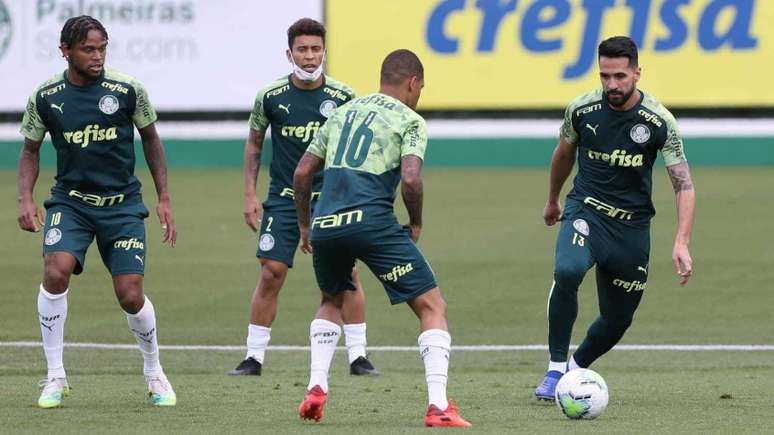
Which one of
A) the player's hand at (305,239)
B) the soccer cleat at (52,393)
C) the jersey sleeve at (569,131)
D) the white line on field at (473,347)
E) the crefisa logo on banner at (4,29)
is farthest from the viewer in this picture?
the crefisa logo on banner at (4,29)

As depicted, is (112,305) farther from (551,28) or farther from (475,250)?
(551,28)

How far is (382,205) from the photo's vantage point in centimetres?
856

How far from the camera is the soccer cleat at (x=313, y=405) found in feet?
28.3

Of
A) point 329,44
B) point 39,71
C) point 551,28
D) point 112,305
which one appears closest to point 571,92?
point 551,28

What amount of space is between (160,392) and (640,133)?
3.18 meters

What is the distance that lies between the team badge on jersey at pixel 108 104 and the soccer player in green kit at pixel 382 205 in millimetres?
1458

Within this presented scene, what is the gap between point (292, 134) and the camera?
37.3 ft

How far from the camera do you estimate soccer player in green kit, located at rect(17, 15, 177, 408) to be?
373 inches

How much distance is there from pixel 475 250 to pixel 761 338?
233 inches

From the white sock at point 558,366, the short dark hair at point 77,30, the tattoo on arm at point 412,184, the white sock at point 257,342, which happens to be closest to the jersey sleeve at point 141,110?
the short dark hair at point 77,30

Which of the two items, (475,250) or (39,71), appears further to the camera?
(39,71)

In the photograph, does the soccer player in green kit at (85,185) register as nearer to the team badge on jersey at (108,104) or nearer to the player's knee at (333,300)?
the team badge on jersey at (108,104)

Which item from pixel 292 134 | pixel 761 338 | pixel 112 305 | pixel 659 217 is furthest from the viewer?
pixel 659 217

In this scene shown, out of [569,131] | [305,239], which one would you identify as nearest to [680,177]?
[569,131]
